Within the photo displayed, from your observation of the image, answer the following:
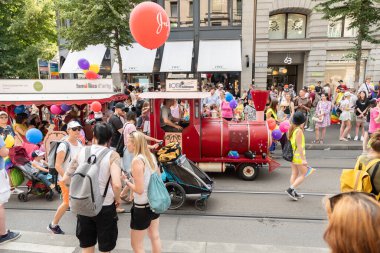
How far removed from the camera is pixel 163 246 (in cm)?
413

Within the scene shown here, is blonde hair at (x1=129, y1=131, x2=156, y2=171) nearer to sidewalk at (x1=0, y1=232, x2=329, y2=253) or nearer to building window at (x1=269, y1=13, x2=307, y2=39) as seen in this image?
sidewalk at (x1=0, y1=232, x2=329, y2=253)

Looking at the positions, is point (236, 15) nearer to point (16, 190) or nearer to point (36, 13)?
point (36, 13)

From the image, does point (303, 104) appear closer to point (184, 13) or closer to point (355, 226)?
point (355, 226)

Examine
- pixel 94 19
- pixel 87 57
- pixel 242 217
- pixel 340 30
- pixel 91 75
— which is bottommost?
pixel 242 217

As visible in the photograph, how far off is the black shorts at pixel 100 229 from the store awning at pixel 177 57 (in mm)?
15821

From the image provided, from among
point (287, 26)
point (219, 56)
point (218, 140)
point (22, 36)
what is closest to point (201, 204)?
point (218, 140)

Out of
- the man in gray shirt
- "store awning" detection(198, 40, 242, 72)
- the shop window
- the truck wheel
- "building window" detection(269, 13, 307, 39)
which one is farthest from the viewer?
"building window" detection(269, 13, 307, 39)

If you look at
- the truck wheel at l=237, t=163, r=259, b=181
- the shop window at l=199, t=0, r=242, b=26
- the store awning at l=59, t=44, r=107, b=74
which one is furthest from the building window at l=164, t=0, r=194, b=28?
the truck wheel at l=237, t=163, r=259, b=181

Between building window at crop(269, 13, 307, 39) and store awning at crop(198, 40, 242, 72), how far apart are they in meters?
3.26

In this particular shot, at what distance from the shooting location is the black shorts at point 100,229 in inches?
122

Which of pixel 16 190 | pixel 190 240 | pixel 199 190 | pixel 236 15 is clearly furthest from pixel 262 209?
pixel 236 15

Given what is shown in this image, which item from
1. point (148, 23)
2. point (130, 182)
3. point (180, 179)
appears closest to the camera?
point (130, 182)

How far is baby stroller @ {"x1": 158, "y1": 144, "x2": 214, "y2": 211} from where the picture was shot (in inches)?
206

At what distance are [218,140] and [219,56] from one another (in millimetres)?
12545
